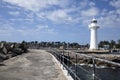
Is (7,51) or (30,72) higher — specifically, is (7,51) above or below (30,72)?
above

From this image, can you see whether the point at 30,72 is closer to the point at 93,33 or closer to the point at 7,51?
the point at 7,51

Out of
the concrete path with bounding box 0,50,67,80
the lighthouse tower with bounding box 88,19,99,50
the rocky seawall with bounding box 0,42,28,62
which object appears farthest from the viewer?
the lighthouse tower with bounding box 88,19,99,50

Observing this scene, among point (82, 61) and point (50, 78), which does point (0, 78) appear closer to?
point (50, 78)

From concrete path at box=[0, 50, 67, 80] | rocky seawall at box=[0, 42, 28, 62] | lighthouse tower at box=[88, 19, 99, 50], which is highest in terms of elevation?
lighthouse tower at box=[88, 19, 99, 50]

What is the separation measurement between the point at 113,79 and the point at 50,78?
28.3 metres

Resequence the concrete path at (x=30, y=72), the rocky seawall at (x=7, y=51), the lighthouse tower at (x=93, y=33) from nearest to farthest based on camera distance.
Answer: the concrete path at (x=30, y=72)
the rocky seawall at (x=7, y=51)
the lighthouse tower at (x=93, y=33)

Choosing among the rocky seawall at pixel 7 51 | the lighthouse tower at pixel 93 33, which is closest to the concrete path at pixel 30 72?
the rocky seawall at pixel 7 51

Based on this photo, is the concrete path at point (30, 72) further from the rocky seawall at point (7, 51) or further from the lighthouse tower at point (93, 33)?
the lighthouse tower at point (93, 33)

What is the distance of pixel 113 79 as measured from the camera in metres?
36.6

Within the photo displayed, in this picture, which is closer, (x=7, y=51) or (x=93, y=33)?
(x=7, y=51)

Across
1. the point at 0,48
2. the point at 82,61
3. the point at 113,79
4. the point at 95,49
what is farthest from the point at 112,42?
the point at 0,48

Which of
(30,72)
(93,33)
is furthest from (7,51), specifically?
(93,33)

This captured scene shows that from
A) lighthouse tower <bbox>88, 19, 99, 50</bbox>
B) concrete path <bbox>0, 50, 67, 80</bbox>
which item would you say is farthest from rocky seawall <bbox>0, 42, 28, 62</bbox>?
lighthouse tower <bbox>88, 19, 99, 50</bbox>

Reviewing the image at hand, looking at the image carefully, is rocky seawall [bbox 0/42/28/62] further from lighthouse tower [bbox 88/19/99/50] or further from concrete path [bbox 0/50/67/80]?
lighthouse tower [bbox 88/19/99/50]
